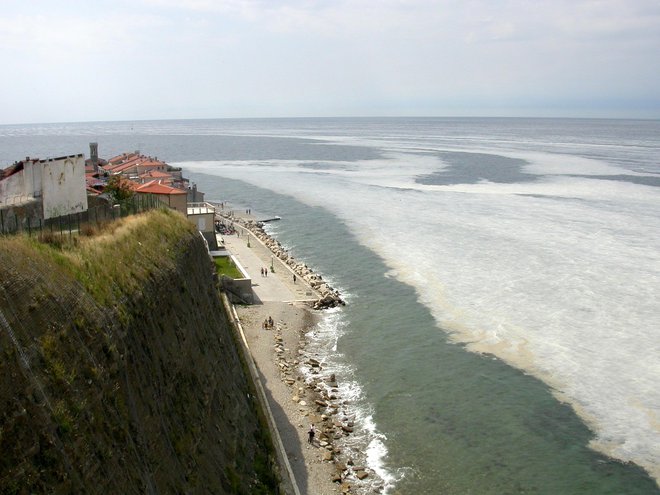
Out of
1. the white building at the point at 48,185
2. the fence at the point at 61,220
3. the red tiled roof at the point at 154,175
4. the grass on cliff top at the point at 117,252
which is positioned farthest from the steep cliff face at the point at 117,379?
the red tiled roof at the point at 154,175

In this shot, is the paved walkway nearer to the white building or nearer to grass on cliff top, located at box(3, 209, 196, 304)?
grass on cliff top, located at box(3, 209, 196, 304)

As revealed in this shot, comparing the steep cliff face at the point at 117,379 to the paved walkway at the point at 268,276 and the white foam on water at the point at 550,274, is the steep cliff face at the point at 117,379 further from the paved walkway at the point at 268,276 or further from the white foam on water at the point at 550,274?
the paved walkway at the point at 268,276

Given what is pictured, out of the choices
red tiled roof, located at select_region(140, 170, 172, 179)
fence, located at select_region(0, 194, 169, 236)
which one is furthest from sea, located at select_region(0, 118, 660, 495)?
red tiled roof, located at select_region(140, 170, 172, 179)

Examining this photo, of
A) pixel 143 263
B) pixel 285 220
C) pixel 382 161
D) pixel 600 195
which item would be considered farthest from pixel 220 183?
pixel 143 263

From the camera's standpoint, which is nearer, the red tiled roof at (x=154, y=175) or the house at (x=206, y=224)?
the house at (x=206, y=224)

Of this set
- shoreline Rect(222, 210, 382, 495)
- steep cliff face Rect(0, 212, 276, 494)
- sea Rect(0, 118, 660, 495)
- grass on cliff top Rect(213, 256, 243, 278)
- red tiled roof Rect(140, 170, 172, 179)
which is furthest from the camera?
red tiled roof Rect(140, 170, 172, 179)

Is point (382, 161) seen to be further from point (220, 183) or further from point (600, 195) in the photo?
point (600, 195)
